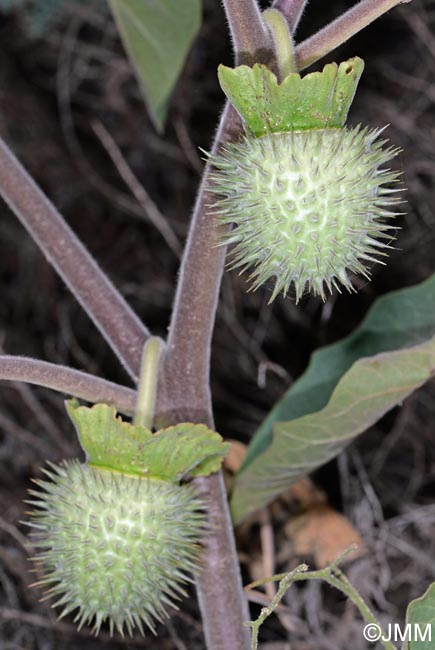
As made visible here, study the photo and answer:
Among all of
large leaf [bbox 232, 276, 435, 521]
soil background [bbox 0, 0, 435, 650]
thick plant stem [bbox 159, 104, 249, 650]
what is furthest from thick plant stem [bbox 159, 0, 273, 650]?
soil background [bbox 0, 0, 435, 650]

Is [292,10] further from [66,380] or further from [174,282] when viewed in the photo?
[174,282]

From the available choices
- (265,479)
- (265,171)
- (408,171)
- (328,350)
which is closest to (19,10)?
(408,171)

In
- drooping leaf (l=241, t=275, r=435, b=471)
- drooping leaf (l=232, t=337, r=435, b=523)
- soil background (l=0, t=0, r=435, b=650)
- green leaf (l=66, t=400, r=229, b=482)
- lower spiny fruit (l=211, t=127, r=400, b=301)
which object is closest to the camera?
lower spiny fruit (l=211, t=127, r=400, b=301)

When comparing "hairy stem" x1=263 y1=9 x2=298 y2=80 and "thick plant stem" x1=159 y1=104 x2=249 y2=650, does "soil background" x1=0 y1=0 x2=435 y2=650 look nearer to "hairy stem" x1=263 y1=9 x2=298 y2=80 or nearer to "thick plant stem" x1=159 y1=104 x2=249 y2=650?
"thick plant stem" x1=159 y1=104 x2=249 y2=650

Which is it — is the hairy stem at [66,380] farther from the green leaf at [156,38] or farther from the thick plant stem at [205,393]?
the green leaf at [156,38]

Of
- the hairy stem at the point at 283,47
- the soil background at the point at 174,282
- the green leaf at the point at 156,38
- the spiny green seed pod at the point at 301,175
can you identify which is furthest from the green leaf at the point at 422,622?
the green leaf at the point at 156,38

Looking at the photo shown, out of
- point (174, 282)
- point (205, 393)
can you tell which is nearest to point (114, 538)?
point (205, 393)

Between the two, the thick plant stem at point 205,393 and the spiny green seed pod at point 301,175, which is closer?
the spiny green seed pod at point 301,175
